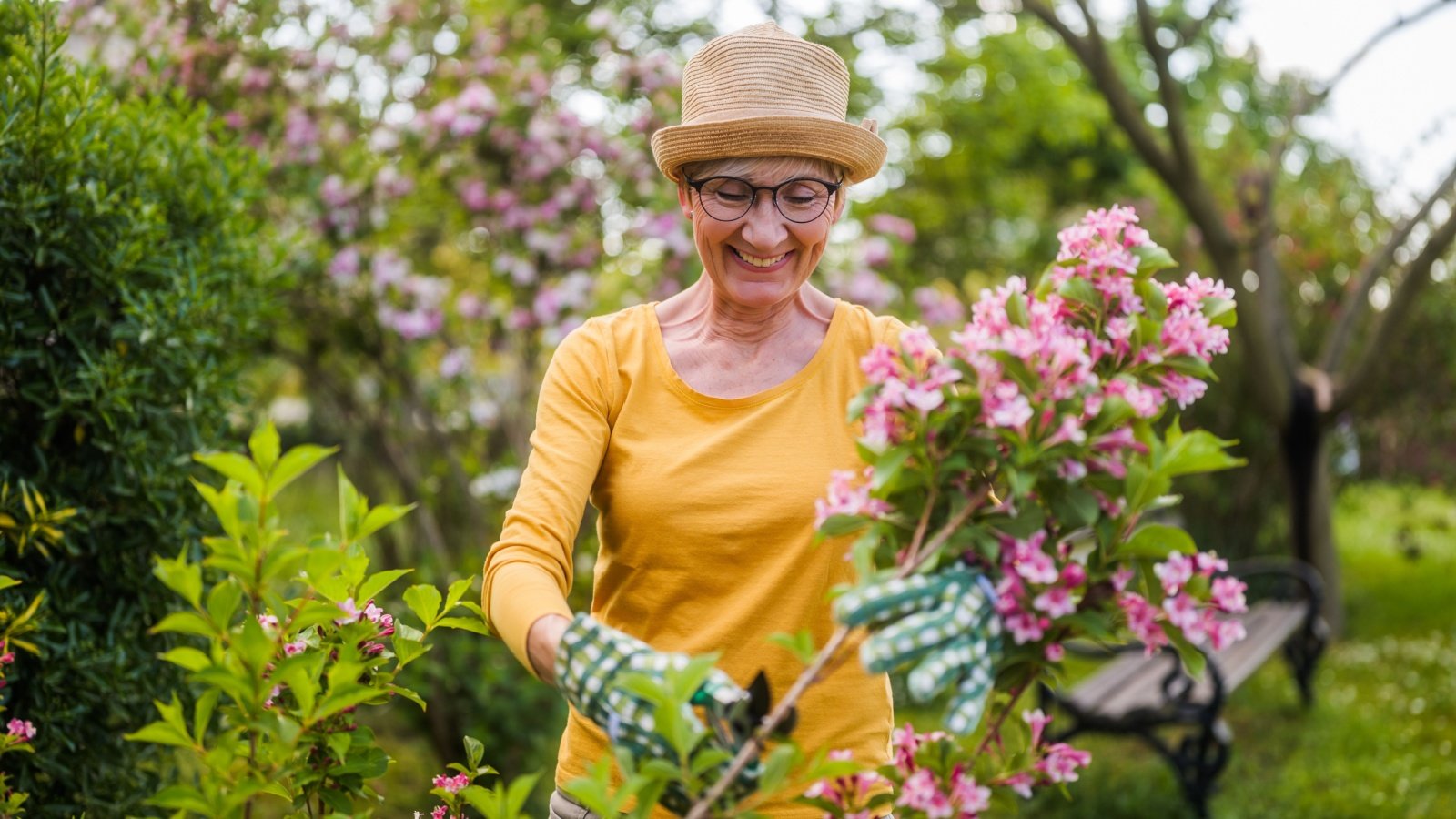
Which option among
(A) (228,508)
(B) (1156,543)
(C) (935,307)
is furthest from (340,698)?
(C) (935,307)

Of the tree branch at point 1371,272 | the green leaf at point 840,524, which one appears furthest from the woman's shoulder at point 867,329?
the tree branch at point 1371,272

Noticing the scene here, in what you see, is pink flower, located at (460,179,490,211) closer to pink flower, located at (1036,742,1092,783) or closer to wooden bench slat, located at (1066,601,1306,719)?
wooden bench slat, located at (1066,601,1306,719)

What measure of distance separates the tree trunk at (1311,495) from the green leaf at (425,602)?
7.22 metres

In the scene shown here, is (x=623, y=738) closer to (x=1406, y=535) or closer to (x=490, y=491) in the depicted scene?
(x=490, y=491)

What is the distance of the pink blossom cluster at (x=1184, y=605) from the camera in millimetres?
1428

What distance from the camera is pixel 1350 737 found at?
641 cm

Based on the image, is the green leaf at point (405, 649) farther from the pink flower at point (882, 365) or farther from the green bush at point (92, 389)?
the green bush at point (92, 389)

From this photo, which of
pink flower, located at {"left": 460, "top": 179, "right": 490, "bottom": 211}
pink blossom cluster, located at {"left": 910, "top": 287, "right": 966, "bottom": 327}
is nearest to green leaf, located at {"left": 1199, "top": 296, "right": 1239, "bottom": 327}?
pink flower, located at {"left": 460, "top": 179, "right": 490, "bottom": 211}

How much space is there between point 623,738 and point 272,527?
0.47 metres

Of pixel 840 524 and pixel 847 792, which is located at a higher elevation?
pixel 840 524

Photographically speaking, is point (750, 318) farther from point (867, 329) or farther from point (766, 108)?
point (766, 108)

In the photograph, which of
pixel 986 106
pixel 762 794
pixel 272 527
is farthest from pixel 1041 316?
pixel 986 106

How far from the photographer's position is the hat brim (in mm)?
2016

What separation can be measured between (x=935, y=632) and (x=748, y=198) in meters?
0.94
